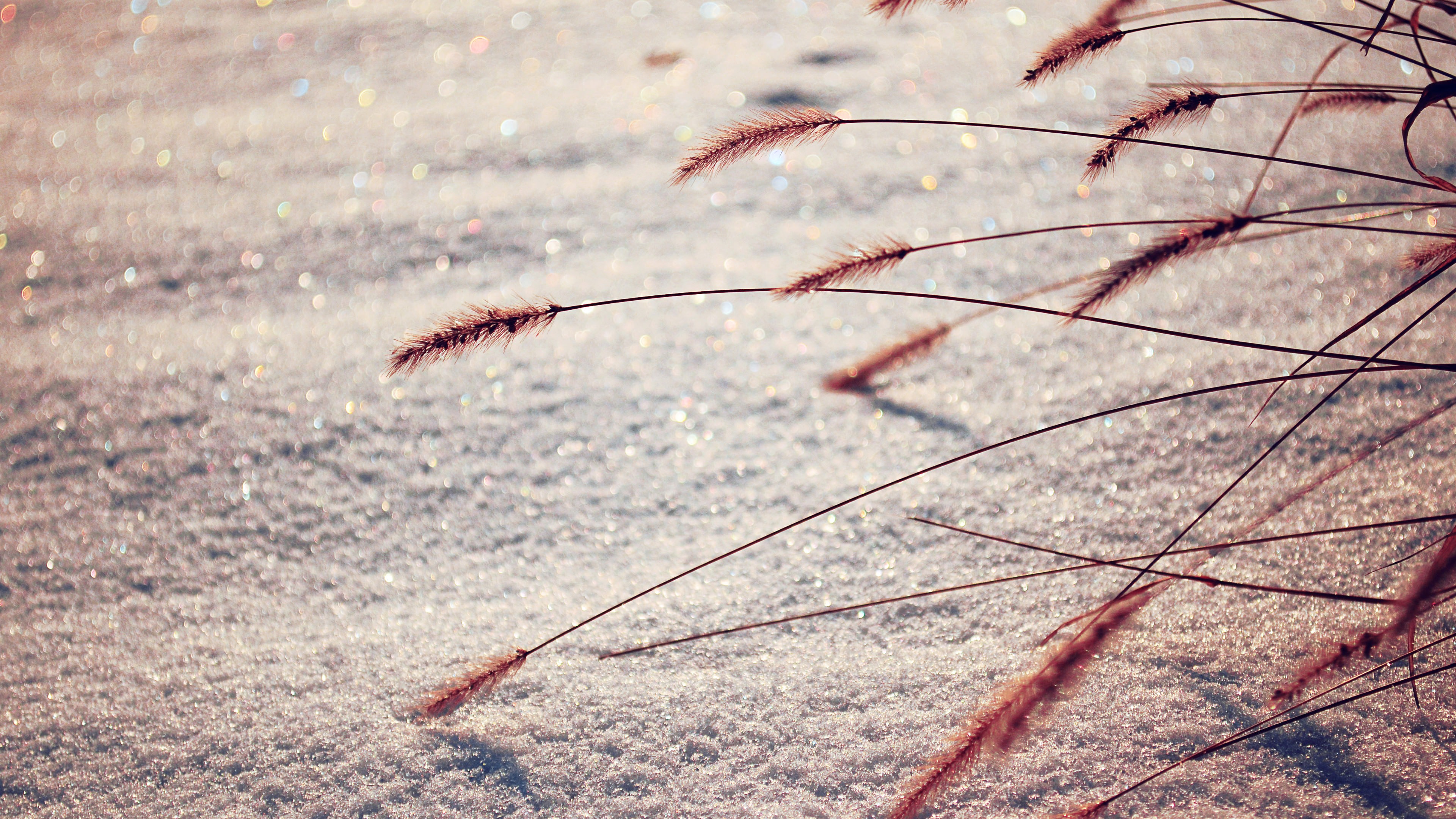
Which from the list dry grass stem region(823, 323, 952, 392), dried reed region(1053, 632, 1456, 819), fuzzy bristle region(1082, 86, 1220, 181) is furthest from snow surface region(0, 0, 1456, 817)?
fuzzy bristle region(1082, 86, 1220, 181)

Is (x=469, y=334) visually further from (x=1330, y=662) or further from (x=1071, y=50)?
(x=1330, y=662)

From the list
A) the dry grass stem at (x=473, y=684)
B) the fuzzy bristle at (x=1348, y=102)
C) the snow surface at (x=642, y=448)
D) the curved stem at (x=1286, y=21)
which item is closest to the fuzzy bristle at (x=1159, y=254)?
the curved stem at (x=1286, y=21)

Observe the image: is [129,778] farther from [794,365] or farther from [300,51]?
[300,51]

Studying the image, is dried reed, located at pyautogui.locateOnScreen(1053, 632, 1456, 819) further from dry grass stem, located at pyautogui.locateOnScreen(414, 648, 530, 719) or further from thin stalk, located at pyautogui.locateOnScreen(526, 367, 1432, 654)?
dry grass stem, located at pyautogui.locateOnScreen(414, 648, 530, 719)

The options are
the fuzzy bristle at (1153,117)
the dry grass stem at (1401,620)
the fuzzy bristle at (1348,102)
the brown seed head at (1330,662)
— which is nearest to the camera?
the dry grass stem at (1401,620)

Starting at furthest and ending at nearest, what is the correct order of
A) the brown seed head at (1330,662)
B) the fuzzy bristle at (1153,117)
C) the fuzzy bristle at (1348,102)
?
the fuzzy bristle at (1348,102)
the fuzzy bristle at (1153,117)
the brown seed head at (1330,662)

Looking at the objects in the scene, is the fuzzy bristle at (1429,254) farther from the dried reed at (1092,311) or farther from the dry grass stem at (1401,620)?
the dry grass stem at (1401,620)

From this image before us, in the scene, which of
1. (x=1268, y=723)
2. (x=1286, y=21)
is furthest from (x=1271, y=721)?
(x=1286, y=21)
